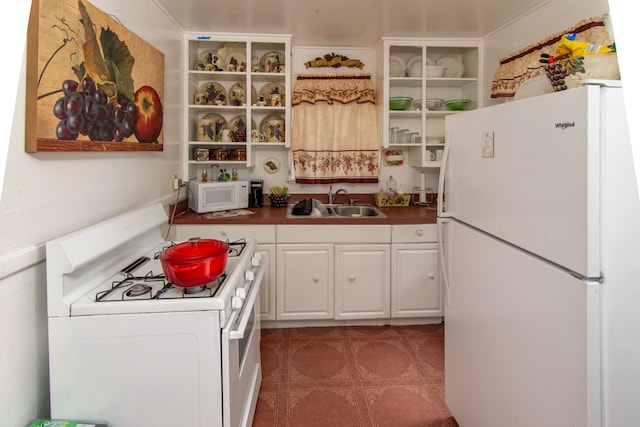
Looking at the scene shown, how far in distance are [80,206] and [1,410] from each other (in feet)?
2.40

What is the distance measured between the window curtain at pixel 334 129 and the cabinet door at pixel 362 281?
0.79 metres

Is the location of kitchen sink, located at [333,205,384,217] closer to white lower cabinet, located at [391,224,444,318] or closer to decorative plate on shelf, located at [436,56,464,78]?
white lower cabinet, located at [391,224,444,318]

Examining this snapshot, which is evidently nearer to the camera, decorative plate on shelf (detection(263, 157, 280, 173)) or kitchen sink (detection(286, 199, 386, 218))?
kitchen sink (detection(286, 199, 386, 218))

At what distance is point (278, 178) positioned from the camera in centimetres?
338

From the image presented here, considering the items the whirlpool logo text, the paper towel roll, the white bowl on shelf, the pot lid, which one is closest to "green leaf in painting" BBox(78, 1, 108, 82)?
the pot lid

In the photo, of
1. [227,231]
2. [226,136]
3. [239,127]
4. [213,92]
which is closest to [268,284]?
[227,231]

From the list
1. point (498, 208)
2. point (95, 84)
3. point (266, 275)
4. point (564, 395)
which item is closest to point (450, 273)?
point (498, 208)

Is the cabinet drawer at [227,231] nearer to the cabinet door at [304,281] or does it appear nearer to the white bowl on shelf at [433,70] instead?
the cabinet door at [304,281]

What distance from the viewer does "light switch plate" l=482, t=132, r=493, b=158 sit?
1.41 m

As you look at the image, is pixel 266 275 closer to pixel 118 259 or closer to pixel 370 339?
pixel 370 339

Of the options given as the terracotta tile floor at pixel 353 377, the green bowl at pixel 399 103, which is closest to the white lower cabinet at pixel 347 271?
the terracotta tile floor at pixel 353 377

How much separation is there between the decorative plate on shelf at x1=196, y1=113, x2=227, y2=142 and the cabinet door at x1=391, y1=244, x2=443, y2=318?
168cm

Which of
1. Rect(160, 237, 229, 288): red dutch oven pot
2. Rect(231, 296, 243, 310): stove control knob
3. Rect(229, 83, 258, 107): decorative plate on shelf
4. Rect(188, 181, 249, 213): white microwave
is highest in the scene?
Rect(229, 83, 258, 107): decorative plate on shelf

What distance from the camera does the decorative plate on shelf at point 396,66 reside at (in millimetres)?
3264
